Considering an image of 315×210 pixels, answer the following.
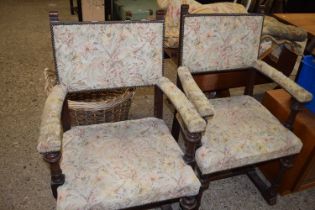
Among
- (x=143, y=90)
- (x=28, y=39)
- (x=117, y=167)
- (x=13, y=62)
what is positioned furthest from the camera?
(x=28, y=39)

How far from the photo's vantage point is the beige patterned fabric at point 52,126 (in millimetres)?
994

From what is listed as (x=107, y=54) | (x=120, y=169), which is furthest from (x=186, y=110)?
(x=107, y=54)

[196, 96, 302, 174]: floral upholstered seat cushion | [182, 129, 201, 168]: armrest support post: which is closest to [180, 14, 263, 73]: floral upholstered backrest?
[196, 96, 302, 174]: floral upholstered seat cushion

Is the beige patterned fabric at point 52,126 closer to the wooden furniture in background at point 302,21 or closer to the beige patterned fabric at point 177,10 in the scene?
the beige patterned fabric at point 177,10

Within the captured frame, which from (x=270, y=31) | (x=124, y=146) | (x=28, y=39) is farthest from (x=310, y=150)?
(x=28, y=39)

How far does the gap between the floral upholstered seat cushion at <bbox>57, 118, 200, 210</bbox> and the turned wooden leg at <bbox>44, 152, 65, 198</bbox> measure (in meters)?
0.03

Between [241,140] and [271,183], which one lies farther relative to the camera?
[271,183]

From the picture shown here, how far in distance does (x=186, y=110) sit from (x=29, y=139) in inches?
51.3

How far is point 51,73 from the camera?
78.0 inches

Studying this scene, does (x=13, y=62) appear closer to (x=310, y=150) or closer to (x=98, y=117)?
(x=98, y=117)

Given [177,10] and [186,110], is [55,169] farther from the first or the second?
[177,10]

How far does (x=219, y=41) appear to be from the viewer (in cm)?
159

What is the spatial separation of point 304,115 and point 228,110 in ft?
1.44

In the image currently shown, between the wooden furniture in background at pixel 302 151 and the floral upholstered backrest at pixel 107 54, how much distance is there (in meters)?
0.74
